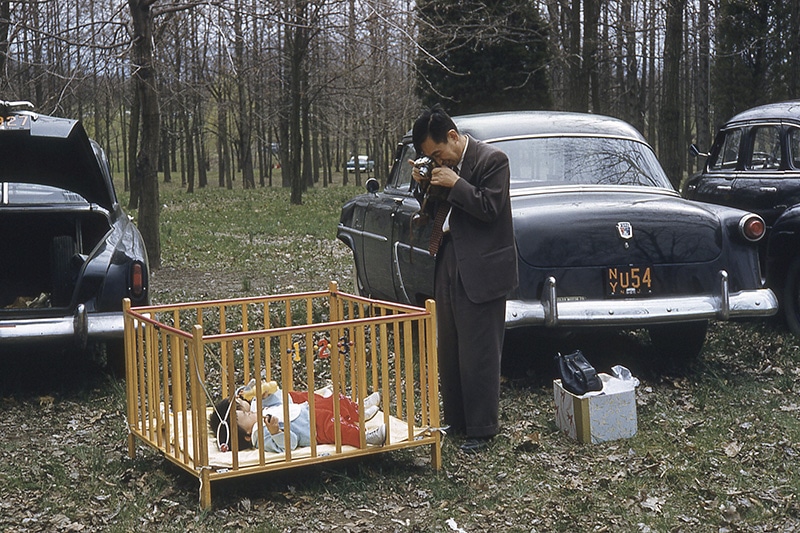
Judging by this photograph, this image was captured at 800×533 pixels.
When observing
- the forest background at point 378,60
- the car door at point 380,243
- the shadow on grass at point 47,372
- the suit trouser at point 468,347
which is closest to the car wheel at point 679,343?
the car door at point 380,243

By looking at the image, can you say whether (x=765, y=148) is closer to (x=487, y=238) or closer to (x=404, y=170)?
(x=404, y=170)

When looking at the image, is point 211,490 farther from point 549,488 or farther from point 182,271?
point 182,271

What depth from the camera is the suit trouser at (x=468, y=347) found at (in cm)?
576

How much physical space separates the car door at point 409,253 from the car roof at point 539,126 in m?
0.74

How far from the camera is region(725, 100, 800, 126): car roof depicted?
9.46 metres

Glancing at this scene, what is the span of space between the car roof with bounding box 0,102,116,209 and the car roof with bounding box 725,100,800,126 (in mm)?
6127

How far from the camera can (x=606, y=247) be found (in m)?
6.92

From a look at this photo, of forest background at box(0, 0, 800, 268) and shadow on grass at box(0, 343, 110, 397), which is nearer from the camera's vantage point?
shadow on grass at box(0, 343, 110, 397)

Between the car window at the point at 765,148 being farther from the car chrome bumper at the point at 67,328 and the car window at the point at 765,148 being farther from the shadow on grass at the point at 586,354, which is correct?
the car chrome bumper at the point at 67,328

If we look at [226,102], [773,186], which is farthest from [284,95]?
[773,186]

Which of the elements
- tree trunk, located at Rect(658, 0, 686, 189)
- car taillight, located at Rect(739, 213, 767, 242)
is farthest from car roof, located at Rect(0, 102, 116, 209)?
tree trunk, located at Rect(658, 0, 686, 189)

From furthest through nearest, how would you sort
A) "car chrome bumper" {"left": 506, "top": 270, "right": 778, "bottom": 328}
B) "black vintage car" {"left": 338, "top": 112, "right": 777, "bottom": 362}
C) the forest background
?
the forest background < "black vintage car" {"left": 338, "top": 112, "right": 777, "bottom": 362} < "car chrome bumper" {"left": 506, "top": 270, "right": 778, "bottom": 328}

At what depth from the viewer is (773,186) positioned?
9203 mm

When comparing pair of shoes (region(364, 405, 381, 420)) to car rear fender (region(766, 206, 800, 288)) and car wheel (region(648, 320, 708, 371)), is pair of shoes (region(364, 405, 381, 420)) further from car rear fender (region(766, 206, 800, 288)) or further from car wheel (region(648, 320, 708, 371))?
car rear fender (region(766, 206, 800, 288))
